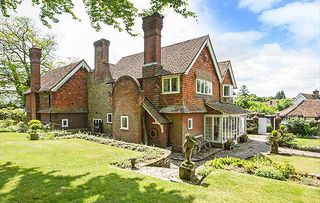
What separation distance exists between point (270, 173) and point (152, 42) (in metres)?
13.0

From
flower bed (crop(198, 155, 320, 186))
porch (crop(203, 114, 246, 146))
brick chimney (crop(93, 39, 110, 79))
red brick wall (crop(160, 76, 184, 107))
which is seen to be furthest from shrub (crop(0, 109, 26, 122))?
flower bed (crop(198, 155, 320, 186))

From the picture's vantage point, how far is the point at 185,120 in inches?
661

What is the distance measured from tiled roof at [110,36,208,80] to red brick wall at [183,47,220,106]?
92 centimetres

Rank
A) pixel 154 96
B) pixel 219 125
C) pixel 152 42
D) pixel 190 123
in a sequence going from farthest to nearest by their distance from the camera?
1. pixel 219 125
2. pixel 154 96
3. pixel 152 42
4. pixel 190 123

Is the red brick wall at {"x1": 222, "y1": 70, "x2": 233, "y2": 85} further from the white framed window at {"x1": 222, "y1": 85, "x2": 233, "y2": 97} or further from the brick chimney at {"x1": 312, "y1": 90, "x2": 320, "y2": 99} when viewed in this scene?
the brick chimney at {"x1": 312, "y1": 90, "x2": 320, "y2": 99}

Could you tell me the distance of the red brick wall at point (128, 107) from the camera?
57.8 feet

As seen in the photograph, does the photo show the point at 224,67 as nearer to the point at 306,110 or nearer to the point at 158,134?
the point at 158,134

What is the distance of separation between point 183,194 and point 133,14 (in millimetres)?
7924

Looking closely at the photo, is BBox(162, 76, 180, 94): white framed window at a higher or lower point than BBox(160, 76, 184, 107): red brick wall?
higher

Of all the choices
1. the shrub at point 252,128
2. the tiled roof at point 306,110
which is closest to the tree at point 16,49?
the shrub at point 252,128

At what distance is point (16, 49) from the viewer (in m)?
36.6

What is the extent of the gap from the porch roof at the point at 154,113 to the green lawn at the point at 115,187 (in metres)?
6.70

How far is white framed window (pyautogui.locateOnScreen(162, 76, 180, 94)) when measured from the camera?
1703 cm

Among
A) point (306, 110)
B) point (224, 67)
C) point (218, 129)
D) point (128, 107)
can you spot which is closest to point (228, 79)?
point (224, 67)
